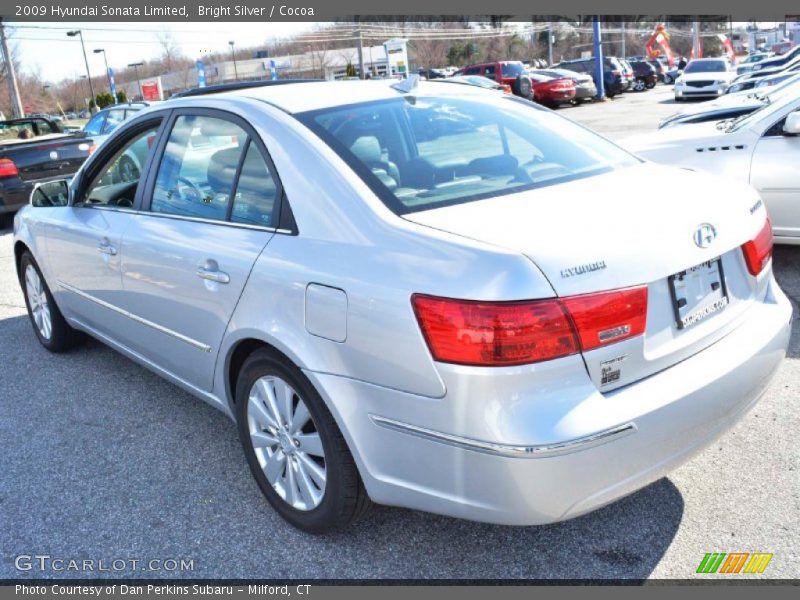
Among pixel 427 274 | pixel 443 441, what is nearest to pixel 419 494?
pixel 443 441

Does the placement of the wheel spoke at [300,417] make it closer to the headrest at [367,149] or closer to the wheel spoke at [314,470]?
the wheel spoke at [314,470]

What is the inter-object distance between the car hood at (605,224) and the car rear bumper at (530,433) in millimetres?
286

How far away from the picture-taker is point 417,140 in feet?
10.2

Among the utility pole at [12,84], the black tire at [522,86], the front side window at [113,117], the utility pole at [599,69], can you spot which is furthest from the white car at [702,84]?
the utility pole at [12,84]

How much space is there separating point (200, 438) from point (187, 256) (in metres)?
1.09

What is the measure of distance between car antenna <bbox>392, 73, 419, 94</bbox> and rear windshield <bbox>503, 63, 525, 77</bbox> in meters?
30.1

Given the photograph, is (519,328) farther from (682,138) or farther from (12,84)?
(12,84)

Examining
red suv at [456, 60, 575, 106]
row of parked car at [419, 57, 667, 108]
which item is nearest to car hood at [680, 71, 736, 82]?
row of parked car at [419, 57, 667, 108]

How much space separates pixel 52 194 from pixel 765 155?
502 cm

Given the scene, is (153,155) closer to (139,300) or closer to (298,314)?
(139,300)

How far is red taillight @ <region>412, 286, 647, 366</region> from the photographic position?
216 centimetres

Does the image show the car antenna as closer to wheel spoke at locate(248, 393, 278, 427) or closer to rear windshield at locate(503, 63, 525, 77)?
wheel spoke at locate(248, 393, 278, 427)

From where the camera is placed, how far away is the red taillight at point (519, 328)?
2160 mm

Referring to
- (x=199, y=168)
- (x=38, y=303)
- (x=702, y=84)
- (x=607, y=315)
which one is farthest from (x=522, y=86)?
(x=607, y=315)
